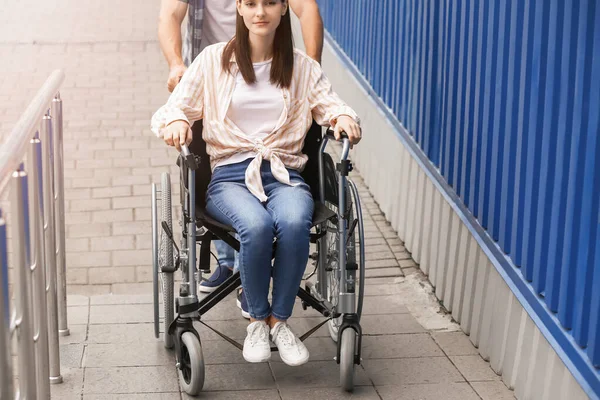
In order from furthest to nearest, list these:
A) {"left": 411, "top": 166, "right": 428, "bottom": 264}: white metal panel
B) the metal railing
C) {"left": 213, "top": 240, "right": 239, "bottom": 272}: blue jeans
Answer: {"left": 411, "top": 166, "right": 428, "bottom": 264}: white metal panel
{"left": 213, "top": 240, "right": 239, "bottom": 272}: blue jeans
the metal railing

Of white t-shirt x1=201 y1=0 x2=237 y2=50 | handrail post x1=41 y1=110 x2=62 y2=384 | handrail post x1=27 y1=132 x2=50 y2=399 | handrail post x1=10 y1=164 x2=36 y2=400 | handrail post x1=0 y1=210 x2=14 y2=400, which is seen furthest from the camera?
white t-shirt x1=201 y1=0 x2=237 y2=50

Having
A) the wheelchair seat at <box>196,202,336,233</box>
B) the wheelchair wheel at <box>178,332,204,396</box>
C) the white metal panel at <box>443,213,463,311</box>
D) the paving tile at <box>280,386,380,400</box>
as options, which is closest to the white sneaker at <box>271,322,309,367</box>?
the paving tile at <box>280,386,380,400</box>

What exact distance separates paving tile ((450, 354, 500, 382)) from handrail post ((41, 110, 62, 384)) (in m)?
Answer: 1.74

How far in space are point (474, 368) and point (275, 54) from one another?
5.33ft

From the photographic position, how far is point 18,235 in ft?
9.96

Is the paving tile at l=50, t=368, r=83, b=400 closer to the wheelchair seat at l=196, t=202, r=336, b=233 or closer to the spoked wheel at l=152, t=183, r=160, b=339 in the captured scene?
the spoked wheel at l=152, t=183, r=160, b=339

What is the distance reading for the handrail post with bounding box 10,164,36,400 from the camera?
300 centimetres

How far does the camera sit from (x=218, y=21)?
5.15 metres

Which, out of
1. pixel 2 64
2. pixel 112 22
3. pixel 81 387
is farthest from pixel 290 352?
pixel 112 22

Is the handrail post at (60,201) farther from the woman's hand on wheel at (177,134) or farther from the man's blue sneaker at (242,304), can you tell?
the man's blue sneaker at (242,304)

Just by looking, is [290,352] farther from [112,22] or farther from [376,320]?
[112,22]

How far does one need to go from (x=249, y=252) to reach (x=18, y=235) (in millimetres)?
1271

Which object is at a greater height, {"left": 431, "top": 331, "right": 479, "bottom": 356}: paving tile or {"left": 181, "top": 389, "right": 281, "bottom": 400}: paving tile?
{"left": 431, "top": 331, "right": 479, "bottom": 356}: paving tile

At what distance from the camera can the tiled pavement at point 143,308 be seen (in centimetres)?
442
